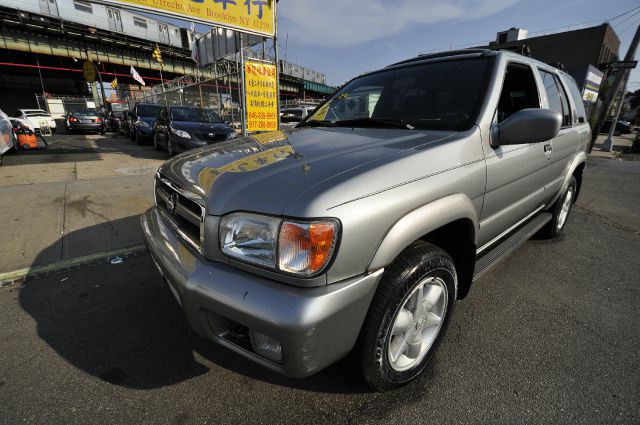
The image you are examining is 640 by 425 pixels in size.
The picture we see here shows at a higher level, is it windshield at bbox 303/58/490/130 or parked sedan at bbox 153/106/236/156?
windshield at bbox 303/58/490/130

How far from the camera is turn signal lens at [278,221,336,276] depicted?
123 cm

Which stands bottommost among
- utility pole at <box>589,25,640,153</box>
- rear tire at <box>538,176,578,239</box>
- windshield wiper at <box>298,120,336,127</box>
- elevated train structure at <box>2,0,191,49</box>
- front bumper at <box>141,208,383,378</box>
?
rear tire at <box>538,176,578,239</box>

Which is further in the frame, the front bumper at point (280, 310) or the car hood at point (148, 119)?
the car hood at point (148, 119)

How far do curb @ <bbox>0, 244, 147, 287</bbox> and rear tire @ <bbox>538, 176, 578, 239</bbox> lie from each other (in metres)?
4.17

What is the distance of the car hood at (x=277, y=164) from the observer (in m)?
1.36

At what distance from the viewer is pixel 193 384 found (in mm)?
1762

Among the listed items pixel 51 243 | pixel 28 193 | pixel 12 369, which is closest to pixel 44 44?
pixel 28 193

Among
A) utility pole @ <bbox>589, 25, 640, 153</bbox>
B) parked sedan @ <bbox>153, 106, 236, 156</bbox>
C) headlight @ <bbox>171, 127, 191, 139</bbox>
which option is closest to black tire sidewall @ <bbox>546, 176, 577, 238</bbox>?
parked sedan @ <bbox>153, 106, 236, 156</bbox>

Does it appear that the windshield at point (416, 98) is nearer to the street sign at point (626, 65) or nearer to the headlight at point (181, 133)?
the headlight at point (181, 133)

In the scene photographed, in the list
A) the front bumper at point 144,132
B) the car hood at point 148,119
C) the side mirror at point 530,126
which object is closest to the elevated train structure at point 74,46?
the car hood at point 148,119

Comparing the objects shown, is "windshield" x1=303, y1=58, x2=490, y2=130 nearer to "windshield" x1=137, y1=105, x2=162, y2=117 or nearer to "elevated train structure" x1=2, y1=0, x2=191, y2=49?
"windshield" x1=137, y1=105, x2=162, y2=117

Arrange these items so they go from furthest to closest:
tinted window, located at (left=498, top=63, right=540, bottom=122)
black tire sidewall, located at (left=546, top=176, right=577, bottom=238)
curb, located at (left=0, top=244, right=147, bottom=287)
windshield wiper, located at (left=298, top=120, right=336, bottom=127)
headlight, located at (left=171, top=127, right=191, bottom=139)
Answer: headlight, located at (left=171, top=127, right=191, bottom=139)
black tire sidewall, located at (left=546, top=176, right=577, bottom=238)
curb, located at (left=0, top=244, right=147, bottom=287)
windshield wiper, located at (left=298, top=120, right=336, bottom=127)
tinted window, located at (left=498, top=63, right=540, bottom=122)

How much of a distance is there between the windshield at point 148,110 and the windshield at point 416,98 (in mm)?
11765

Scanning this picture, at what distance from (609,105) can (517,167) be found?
16.6m
